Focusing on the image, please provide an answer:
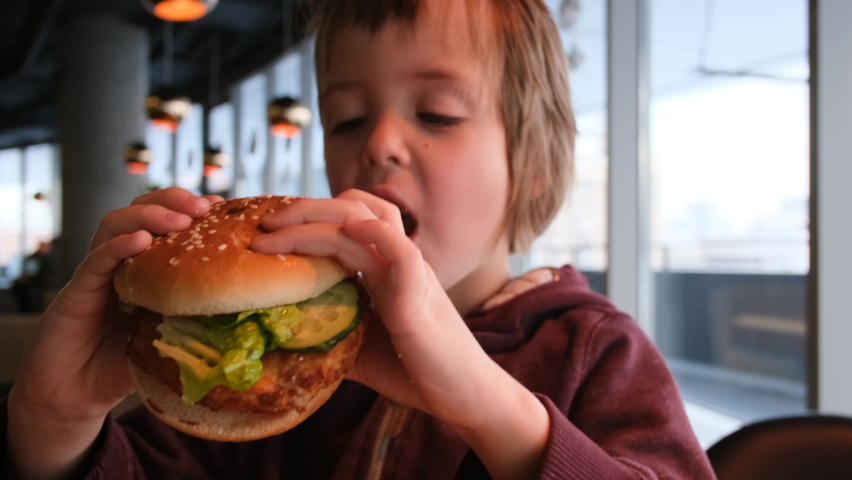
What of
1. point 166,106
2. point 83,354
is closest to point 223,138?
point 166,106

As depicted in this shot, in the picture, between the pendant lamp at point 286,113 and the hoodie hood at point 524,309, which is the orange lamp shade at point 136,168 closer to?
the pendant lamp at point 286,113

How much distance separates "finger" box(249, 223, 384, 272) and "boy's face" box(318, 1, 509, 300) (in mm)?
408

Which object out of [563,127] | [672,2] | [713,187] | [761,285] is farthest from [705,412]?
[563,127]

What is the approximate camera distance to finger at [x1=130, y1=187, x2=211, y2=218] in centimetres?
86

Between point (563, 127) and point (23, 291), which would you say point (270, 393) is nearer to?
point (563, 127)

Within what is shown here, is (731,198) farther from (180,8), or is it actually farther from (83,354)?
(180,8)

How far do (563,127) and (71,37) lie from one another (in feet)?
32.7

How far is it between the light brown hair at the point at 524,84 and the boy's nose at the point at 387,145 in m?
0.22

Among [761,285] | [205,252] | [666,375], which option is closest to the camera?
[205,252]

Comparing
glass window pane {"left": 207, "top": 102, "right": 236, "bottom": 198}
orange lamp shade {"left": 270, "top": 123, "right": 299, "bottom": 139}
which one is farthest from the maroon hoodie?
glass window pane {"left": 207, "top": 102, "right": 236, "bottom": 198}

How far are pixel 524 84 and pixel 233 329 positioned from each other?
34.6 inches

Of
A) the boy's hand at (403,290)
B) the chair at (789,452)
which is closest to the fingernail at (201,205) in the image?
the boy's hand at (403,290)

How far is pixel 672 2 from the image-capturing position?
345 centimetres

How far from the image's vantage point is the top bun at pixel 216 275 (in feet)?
2.43
